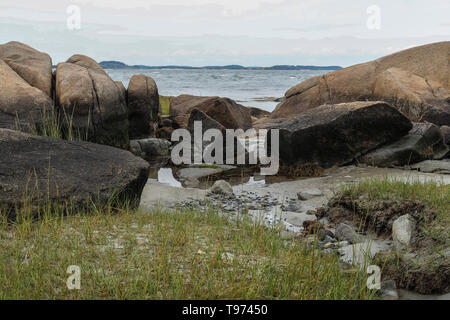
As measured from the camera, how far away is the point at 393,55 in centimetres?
1770

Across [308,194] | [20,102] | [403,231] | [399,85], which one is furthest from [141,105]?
[403,231]

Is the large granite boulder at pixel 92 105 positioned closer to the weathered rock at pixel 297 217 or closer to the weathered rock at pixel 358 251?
the weathered rock at pixel 297 217

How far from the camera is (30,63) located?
528 inches

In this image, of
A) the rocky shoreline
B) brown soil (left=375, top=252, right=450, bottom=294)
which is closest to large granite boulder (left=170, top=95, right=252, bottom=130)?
the rocky shoreline

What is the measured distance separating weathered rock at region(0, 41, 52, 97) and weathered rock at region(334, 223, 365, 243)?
9770 mm

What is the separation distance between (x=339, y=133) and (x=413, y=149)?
82.7 inches

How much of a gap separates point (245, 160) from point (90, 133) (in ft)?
15.7

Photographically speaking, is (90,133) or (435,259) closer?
(435,259)

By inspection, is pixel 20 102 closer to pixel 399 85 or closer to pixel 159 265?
pixel 159 265

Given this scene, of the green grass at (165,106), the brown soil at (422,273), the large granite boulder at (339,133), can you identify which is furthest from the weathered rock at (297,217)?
the green grass at (165,106)

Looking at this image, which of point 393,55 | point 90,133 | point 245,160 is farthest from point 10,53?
point 393,55

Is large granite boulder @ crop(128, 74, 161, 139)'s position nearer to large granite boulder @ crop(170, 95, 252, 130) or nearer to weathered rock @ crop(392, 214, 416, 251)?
large granite boulder @ crop(170, 95, 252, 130)

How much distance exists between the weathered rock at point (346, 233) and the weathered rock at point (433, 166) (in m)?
5.69

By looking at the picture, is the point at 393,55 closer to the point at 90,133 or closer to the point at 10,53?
the point at 90,133
